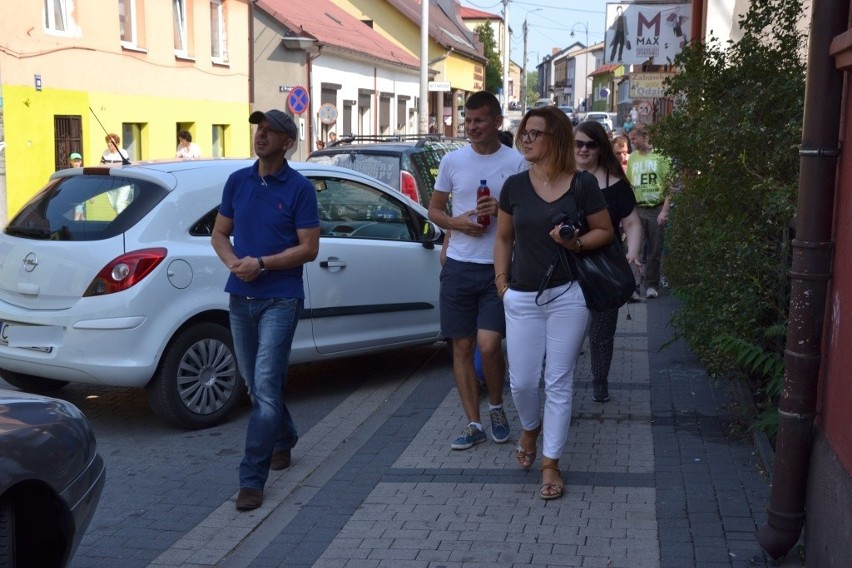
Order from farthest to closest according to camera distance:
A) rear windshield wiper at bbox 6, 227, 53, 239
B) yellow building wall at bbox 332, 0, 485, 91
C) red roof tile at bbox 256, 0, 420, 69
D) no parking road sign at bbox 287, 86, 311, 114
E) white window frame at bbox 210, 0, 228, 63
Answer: yellow building wall at bbox 332, 0, 485, 91
red roof tile at bbox 256, 0, 420, 69
white window frame at bbox 210, 0, 228, 63
no parking road sign at bbox 287, 86, 311, 114
rear windshield wiper at bbox 6, 227, 53, 239

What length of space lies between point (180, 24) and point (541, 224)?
81.9 ft

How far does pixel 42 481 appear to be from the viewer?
12.2 ft

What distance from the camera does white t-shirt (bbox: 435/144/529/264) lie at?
607cm

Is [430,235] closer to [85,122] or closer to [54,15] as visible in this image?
[54,15]

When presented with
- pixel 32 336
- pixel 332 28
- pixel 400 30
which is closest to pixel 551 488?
pixel 32 336

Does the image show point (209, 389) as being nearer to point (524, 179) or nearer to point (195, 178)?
point (195, 178)

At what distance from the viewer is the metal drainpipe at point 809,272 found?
437 cm

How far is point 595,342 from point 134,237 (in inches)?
118

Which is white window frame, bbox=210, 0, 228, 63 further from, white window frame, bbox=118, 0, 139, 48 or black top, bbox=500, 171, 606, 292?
black top, bbox=500, 171, 606, 292

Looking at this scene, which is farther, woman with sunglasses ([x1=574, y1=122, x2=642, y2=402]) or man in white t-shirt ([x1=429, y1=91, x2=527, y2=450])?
woman with sunglasses ([x1=574, y1=122, x2=642, y2=402])

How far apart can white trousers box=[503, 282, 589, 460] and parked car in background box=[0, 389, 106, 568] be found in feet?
7.02

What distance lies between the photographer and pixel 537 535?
16.1 feet

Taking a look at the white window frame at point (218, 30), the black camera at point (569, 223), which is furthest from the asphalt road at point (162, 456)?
the white window frame at point (218, 30)

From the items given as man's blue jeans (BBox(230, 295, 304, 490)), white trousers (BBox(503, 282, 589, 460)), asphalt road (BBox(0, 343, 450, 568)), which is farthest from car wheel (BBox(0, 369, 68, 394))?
white trousers (BBox(503, 282, 589, 460))
